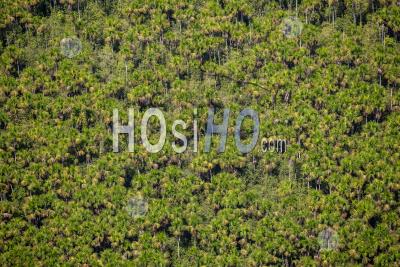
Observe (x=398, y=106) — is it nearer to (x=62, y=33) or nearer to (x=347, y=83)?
(x=347, y=83)

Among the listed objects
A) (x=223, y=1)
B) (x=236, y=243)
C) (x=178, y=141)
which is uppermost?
(x=223, y=1)

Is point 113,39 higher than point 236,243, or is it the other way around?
point 113,39

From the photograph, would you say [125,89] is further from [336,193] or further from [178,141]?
[336,193]

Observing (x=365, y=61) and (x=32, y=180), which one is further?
(x=365, y=61)

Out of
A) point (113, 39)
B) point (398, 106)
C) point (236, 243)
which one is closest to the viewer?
point (236, 243)

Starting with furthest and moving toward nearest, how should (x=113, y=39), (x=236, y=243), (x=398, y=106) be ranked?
(x=113, y=39) < (x=398, y=106) < (x=236, y=243)

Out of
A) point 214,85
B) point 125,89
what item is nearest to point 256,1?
point 214,85
